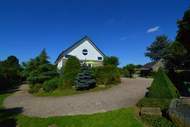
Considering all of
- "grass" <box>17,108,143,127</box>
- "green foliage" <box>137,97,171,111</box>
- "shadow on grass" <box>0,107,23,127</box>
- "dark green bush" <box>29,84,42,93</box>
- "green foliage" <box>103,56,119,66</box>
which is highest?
"green foliage" <box>103,56,119,66</box>

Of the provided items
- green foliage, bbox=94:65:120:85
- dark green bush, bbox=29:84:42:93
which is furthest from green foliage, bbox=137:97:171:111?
dark green bush, bbox=29:84:42:93

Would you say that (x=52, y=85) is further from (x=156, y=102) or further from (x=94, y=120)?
(x=156, y=102)

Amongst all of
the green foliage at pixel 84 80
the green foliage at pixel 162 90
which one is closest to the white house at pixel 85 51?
the green foliage at pixel 84 80

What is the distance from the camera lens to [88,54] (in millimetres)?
40250

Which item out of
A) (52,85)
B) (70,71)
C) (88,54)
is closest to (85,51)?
(88,54)

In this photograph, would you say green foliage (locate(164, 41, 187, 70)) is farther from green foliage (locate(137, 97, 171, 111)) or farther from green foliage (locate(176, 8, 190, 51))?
green foliage (locate(137, 97, 171, 111))

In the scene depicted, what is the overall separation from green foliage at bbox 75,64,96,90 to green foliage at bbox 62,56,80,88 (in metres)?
1.31

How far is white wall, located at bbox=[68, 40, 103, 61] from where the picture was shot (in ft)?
130

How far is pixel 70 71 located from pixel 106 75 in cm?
445

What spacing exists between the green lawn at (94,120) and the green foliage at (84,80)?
1017 centimetres

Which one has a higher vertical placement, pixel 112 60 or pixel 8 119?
pixel 112 60

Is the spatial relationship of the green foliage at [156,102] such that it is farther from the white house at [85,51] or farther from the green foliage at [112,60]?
the white house at [85,51]

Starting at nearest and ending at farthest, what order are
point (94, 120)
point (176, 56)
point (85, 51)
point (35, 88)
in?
1. point (94, 120)
2. point (35, 88)
3. point (85, 51)
4. point (176, 56)

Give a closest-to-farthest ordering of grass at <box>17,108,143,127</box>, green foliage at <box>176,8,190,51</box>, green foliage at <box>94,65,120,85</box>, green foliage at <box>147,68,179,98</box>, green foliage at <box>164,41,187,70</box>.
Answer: grass at <box>17,108,143,127</box>, green foliage at <box>147,68,179,98</box>, green foliage at <box>94,65,120,85</box>, green foliage at <box>176,8,190,51</box>, green foliage at <box>164,41,187,70</box>
